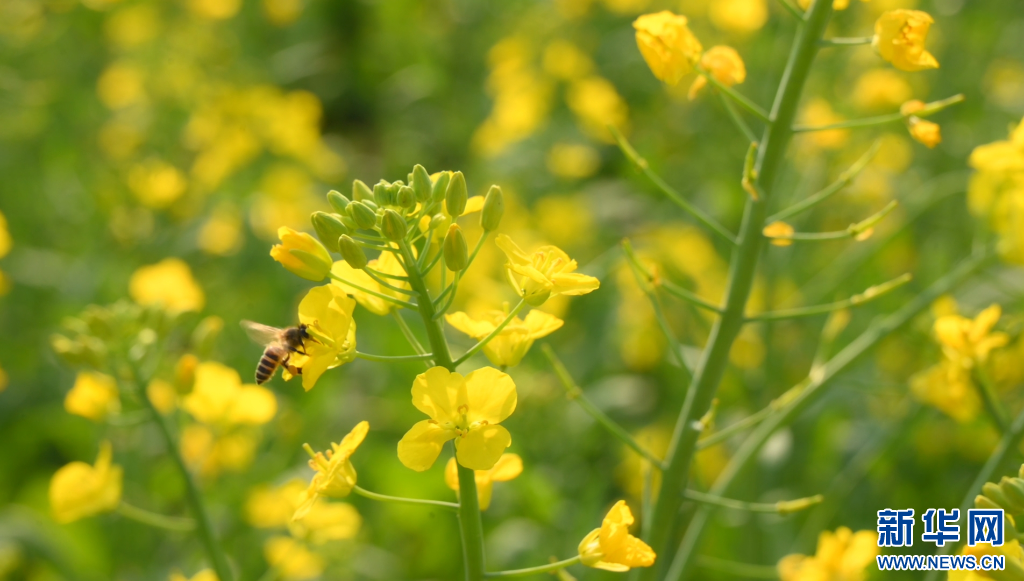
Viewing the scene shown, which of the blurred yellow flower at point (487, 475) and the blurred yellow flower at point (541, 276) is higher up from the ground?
the blurred yellow flower at point (541, 276)

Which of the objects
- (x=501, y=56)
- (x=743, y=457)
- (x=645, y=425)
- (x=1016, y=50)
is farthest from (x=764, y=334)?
(x=1016, y=50)

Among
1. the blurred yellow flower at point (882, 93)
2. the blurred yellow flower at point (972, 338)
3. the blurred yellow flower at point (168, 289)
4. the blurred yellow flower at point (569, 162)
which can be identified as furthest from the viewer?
the blurred yellow flower at point (569, 162)

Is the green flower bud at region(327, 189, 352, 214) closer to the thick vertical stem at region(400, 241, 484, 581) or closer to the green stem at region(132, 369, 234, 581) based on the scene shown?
the thick vertical stem at region(400, 241, 484, 581)

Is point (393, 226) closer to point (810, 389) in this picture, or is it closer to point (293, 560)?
point (293, 560)

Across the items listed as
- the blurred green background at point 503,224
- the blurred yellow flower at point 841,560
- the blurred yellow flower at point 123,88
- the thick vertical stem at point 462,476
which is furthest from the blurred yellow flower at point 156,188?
the blurred yellow flower at point 841,560

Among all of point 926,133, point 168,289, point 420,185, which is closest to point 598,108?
point 168,289

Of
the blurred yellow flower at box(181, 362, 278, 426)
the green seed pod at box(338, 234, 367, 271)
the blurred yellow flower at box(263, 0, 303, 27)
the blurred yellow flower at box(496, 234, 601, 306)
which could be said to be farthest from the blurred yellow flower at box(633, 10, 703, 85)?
the blurred yellow flower at box(263, 0, 303, 27)

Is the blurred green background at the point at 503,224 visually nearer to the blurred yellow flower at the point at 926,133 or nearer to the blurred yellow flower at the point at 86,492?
the blurred yellow flower at the point at 86,492
